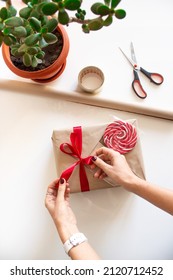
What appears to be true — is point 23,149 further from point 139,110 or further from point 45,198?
point 139,110

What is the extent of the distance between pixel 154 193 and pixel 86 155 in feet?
0.63

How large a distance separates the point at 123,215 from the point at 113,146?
18cm

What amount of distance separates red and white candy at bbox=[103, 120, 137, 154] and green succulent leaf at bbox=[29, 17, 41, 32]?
0.96ft

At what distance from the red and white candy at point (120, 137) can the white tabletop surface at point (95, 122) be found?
62 millimetres

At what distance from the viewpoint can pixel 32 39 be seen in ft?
1.91

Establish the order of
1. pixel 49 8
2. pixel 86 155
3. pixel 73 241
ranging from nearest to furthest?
1. pixel 49 8
2. pixel 73 241
3. pixel 86 155

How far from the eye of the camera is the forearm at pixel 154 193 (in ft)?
2.18

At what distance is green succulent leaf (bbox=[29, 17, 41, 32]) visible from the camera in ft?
1.88

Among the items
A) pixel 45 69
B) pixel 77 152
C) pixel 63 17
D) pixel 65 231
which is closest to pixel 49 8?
pixel 63 17

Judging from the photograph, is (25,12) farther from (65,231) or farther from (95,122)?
(65,231)

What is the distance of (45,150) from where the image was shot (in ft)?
2.67

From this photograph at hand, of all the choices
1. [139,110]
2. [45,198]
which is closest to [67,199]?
[45,198]

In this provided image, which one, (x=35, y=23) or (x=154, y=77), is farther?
(x=154, y=77)
